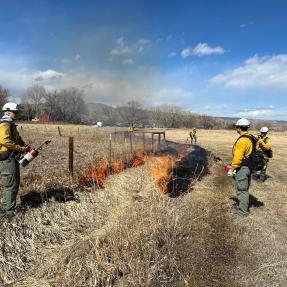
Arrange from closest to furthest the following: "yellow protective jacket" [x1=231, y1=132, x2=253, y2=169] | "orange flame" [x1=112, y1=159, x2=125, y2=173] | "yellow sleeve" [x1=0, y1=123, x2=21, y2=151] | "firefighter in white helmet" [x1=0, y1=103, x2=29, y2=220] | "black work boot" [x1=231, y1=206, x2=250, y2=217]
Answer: "yellow sleeve" [x1=0, y1=123, x2=21, y2=151], "firefighter in white helmet" [x1=0, y1=103, x2=29, y2=220], "yellow protective jacket" [x1=231, y1=132, x2=253, y2=169], "black work boot" [x1=231, y1=206, x2=250, y2=217], "orange flame" [x1=112, y1=159, x2=125, y2=173]

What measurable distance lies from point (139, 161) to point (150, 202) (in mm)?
5864

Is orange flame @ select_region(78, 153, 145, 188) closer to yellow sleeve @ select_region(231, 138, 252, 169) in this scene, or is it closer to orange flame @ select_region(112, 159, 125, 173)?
orange flame @ select_region(112, 159, 125, 173)

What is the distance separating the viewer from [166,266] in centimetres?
504

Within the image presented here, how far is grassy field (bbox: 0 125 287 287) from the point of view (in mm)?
4805

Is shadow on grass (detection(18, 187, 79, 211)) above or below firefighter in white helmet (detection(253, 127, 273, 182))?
below

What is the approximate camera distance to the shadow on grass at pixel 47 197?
6910mm

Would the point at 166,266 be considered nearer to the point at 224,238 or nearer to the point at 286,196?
the point at 224,238

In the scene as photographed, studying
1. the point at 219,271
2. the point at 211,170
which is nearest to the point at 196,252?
the point at 219,271

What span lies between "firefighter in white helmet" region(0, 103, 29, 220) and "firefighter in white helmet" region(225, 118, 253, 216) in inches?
184

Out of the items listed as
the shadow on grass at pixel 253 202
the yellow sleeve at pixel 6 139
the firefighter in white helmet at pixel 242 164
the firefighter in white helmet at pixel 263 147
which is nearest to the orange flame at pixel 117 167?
the shadow on grass at pixel 253 202

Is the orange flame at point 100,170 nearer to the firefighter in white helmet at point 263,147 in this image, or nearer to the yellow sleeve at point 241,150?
the yellow sleeve at point 241,150

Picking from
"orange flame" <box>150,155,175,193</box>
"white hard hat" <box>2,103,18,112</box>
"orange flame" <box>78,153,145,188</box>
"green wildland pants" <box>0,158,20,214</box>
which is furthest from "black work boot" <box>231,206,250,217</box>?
"white hard hat" <box>2,103,18,112</box>

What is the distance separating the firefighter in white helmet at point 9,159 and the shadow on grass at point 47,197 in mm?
465

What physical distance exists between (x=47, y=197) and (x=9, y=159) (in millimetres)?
1597
